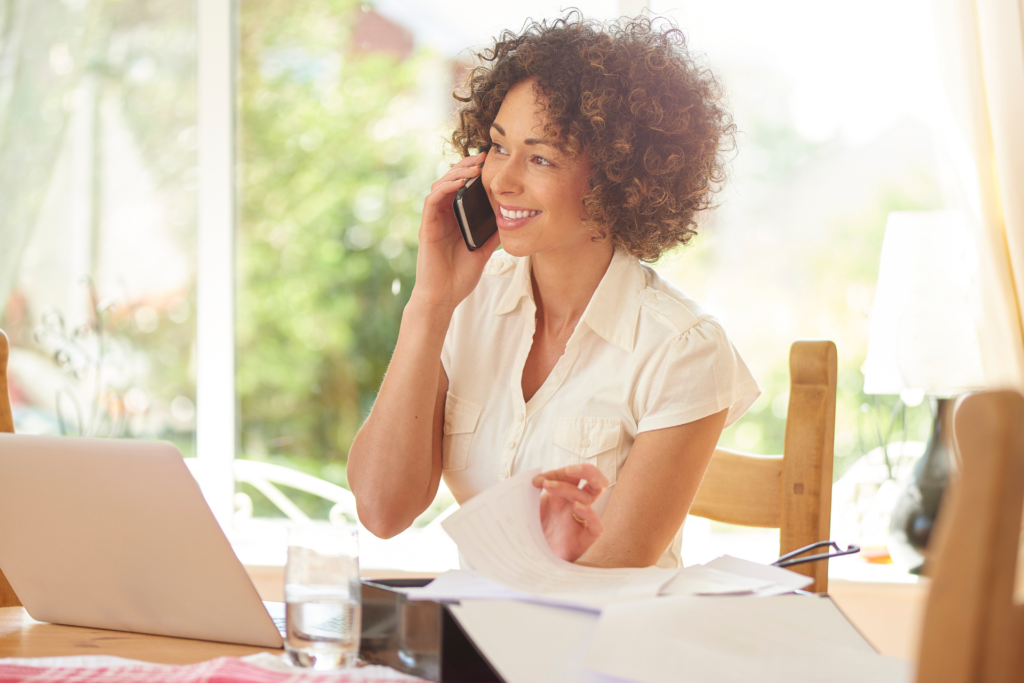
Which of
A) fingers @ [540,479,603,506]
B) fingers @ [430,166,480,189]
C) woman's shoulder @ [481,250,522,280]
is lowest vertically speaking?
fingers @ [540,479,603,506]

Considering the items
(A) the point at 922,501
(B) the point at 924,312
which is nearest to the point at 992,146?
(B) the point at 924,312

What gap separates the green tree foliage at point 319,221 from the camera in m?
2.46

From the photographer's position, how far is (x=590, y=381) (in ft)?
4.25

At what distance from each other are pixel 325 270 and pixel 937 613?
7.49 ft

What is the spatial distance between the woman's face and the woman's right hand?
0.17ft

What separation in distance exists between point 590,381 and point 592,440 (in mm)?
96

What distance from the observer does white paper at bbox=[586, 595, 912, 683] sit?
0.52 m

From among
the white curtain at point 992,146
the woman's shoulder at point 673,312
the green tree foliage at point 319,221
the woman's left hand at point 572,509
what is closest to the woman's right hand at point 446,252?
the woman's shoulder at point 673,312

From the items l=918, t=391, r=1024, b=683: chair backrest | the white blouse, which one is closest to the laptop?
l=918, t=391, r=1024, b=683: chair backrest

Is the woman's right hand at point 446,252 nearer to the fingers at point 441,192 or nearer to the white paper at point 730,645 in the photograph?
the fingers at point 441,192

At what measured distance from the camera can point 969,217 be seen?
1.99 m

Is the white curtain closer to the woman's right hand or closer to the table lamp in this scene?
the table lamp

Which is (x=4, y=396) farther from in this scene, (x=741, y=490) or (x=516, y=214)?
(x=741, y=490)

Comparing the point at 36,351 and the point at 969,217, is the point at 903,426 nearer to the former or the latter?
the point at 969,217
